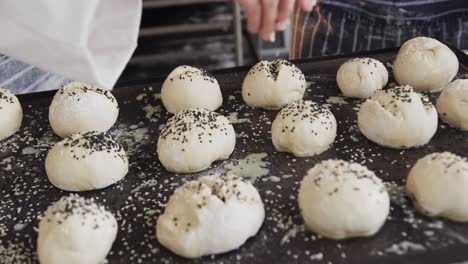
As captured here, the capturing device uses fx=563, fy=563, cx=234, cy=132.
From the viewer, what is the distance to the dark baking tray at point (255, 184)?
4.13 ft

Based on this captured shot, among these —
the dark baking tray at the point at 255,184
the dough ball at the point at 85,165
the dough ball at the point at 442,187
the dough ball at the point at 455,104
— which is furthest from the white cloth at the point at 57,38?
the dough ball at the point at 455,104

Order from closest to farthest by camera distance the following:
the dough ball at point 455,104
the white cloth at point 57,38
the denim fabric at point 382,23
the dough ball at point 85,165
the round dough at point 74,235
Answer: the round dough at point 74,235
the white cloth at point 57,38
the dough ball at point 85,165
the dough ball at point 455,104
the denim fabric at point 382,23

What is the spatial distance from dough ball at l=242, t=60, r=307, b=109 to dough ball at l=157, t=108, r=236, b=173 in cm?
23

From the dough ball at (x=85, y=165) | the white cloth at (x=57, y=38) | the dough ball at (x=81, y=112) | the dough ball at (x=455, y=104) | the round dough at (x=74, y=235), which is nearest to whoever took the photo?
the round dough at (x=74, y=235)

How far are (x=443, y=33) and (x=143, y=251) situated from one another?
1531 mm

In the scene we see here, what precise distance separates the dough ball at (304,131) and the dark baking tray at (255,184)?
1.1 inches

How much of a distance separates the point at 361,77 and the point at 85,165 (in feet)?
3.00

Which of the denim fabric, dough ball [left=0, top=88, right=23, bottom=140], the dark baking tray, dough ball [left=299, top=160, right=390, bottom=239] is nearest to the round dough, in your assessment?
the dark baking tray

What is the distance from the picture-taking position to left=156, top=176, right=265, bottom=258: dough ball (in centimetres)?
127

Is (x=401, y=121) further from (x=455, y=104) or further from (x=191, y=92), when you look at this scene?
(x=191, y=92)

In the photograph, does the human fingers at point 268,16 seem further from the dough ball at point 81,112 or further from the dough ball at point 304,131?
the dough ball at point 81,112

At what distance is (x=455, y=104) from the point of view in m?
1.66

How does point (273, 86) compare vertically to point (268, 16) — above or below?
below

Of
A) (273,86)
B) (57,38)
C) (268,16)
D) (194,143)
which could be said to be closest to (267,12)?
(268,16)
